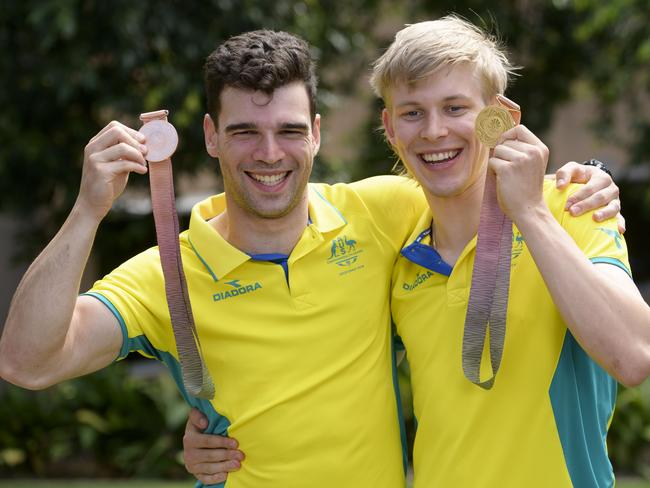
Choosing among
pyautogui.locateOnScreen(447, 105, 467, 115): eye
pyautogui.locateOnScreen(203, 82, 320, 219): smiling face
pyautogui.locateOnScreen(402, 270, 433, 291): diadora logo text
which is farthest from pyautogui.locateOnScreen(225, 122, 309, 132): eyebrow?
pyautogui.locateOnScreen(402, 270, 433, 291): diadora logo text

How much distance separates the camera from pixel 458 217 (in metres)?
3.48

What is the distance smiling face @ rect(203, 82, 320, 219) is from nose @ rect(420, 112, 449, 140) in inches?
18.1

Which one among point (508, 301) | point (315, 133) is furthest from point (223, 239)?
point (508, 301)

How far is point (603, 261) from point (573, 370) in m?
0.42

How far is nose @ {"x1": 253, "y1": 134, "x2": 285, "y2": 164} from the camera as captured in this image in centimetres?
347

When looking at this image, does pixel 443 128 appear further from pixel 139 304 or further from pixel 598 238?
pixel 139 304

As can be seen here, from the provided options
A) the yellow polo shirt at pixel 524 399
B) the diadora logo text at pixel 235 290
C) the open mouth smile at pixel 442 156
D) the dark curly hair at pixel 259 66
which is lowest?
the yellow polo shirt at pixel 524 399

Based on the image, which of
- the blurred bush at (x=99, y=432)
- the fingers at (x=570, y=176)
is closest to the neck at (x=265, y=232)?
the fingers at (x=570, y=176)

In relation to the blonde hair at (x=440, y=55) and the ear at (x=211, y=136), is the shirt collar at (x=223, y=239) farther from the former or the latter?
the blonde hair at (x=440, y=55)

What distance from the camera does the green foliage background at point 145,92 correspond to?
7316 millimetres

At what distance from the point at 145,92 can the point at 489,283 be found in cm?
524

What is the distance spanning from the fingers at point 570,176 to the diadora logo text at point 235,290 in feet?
3.61

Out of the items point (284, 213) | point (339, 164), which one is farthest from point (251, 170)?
point (339, 164)

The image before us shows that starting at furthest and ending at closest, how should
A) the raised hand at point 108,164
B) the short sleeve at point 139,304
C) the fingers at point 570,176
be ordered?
1. the short sleeve at point 139,304
2. the fingers at point 570,176
3. the raised hand at point 108,164
